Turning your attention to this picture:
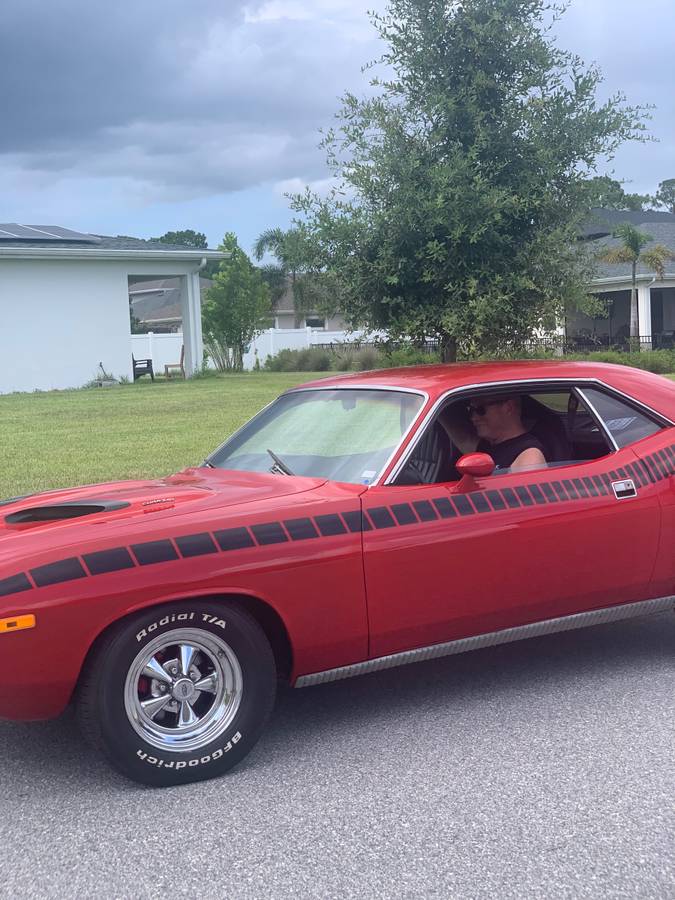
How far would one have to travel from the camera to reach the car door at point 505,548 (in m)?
4.30

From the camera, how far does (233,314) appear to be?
39656 millimetres

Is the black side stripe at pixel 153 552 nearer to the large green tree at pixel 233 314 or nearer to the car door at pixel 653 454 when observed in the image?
the car door at pixel 653 454

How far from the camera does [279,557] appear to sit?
4023 millimetres

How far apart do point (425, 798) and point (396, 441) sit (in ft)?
5.09

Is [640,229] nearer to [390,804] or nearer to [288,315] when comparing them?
[288,315]

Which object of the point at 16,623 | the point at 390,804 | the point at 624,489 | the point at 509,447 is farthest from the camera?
the point at 509,447

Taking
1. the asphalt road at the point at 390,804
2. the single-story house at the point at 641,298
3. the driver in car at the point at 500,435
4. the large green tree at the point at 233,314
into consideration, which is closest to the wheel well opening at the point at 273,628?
the asphalt road at the point at 390,804

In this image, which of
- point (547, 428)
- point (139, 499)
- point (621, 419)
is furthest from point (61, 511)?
point (621, 419)

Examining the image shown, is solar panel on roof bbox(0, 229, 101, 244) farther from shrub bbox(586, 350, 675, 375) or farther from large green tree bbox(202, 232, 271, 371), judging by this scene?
shrub bbox(586, 350, 675, 375)

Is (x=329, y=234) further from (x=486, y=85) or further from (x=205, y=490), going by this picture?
(x=205, y=490)

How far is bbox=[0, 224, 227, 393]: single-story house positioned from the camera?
88.5 feet

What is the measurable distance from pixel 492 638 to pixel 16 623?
2037 millimetres

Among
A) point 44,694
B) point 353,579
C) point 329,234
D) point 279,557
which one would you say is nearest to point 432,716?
point 353,579

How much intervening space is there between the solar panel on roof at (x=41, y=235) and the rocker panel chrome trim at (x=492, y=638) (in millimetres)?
24855
